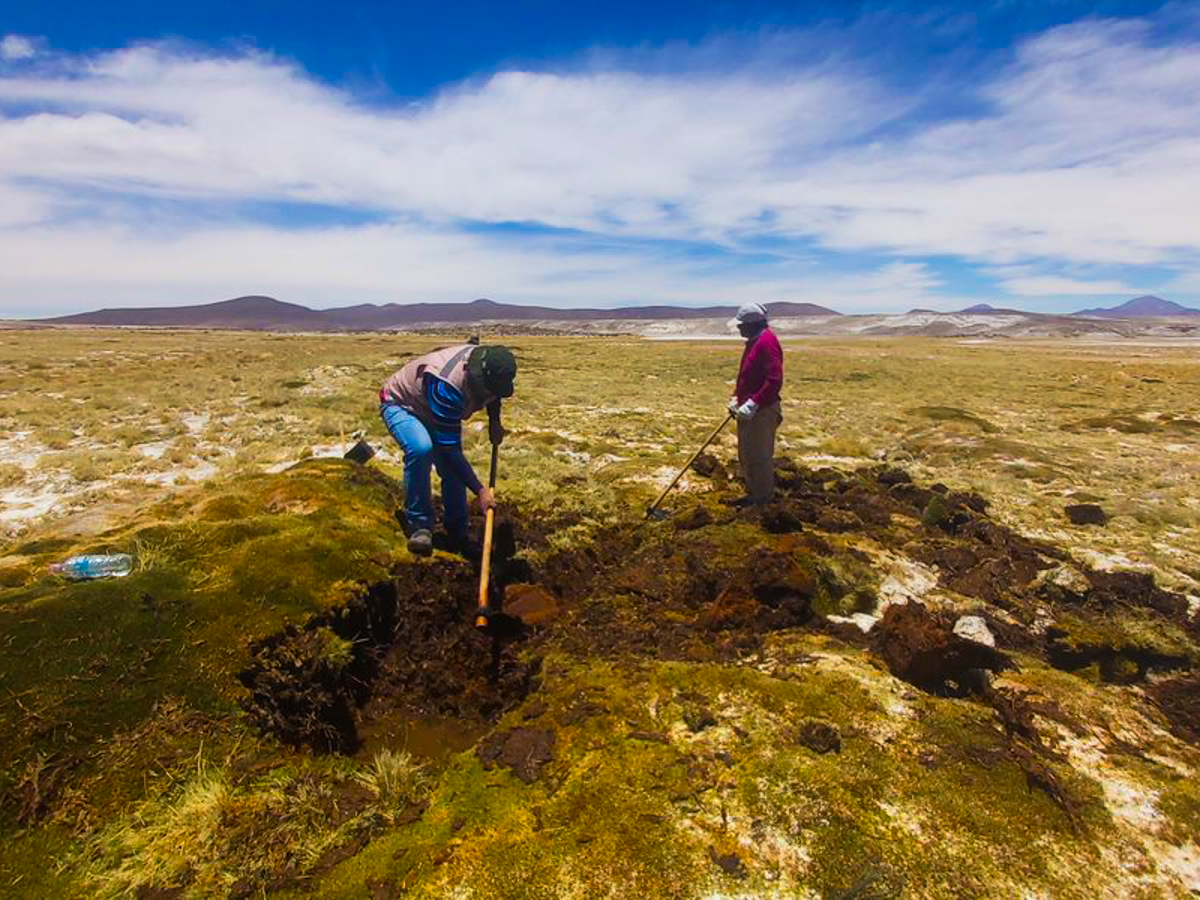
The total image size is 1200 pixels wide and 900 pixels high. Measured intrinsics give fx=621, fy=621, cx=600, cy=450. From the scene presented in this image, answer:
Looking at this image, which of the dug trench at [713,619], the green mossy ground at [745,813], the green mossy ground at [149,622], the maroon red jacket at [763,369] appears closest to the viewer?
the green mossy ground at [745,813]

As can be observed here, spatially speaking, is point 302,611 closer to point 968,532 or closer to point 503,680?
point 503,680

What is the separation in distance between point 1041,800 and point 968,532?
6.45 metres

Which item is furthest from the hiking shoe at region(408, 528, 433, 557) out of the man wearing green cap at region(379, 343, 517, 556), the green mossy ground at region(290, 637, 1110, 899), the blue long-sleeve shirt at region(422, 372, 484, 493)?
the green mossy ground at region(290, 637, 1110, 899)

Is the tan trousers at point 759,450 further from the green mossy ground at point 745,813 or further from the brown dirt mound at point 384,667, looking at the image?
the green mossy ground at point 745,813

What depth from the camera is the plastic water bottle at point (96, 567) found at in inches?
194

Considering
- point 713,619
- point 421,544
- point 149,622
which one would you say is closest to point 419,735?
point 149,622

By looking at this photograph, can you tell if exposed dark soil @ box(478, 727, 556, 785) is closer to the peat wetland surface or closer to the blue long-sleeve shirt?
the peat wetland surface

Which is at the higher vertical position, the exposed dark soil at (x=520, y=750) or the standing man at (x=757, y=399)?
the standing man at (x=757, y=399)

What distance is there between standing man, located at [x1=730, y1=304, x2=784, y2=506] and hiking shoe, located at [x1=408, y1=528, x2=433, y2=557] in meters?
5.01

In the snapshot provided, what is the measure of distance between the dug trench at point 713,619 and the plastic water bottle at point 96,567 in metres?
1.51

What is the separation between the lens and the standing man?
9.38 metres

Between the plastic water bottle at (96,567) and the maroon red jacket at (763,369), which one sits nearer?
the plastic water bottle at (96,567)

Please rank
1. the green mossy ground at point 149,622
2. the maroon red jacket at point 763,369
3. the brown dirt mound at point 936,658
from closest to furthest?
the green mossy ground at point 149,622, the brown dirt mound at point 936,658, the maroon red jacket at point 763,369

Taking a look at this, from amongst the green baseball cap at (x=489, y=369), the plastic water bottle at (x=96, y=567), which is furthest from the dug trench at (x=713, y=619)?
the green baseball cap at (x=489, y=369)
